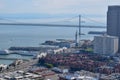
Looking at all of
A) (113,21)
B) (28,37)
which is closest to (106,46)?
(113,21)

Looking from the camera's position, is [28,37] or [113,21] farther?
[28,37]

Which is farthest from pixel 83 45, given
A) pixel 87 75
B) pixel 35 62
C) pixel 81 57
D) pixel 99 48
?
pixel 87 75

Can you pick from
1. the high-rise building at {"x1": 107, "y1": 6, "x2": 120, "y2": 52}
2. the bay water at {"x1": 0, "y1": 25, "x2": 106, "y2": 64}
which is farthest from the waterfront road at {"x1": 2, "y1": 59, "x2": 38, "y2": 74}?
the high-rise building at {"x1": 107, "y1": 6, "x2": 120, "y2": 52}

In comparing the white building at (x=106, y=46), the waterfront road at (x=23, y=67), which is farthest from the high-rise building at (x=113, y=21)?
the waterfront road at (x=23, y=67)

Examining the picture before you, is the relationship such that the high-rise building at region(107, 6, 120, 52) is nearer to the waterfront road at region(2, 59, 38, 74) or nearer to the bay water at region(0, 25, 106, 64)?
the bay water at region(0, 25, 106, 64)

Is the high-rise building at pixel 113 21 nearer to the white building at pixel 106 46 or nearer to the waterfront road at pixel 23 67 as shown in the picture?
the white building at pixel 106 46

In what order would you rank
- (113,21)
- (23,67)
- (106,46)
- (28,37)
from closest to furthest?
(23,67), (106,46), (113,21), (28,37)

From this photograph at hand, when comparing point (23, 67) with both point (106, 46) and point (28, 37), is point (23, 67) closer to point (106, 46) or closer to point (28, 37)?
point (106, 46)

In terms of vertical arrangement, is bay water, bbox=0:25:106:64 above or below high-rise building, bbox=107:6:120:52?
below
